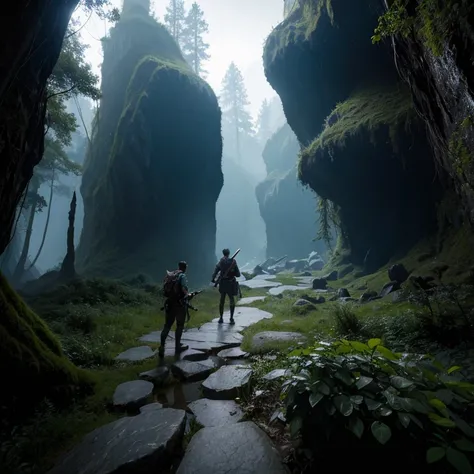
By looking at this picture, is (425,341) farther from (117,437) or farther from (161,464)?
(117,437)

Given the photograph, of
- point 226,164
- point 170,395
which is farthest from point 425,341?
point 226,164

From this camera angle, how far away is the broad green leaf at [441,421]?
70.5 inches

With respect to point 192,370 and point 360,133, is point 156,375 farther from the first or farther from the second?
point 360,133

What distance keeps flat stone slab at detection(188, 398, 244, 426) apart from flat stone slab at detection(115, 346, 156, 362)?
2405 mm

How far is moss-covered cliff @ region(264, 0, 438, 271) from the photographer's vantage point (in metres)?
14.7

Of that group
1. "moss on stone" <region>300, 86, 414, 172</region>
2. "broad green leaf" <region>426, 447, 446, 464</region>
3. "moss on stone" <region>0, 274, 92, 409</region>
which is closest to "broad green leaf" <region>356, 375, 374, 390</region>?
"broad green leaf" <region>426, 447, 446, 464</region>

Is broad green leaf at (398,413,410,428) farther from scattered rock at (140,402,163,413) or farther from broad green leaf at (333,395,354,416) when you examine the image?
scattered rock at (140,402,163,413)

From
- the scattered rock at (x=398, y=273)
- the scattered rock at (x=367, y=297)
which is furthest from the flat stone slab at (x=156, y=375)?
the scattered rock at (x=398, y=273)

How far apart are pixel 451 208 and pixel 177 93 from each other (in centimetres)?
2446

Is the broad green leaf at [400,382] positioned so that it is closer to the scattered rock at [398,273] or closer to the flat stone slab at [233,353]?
the flat stone slab at [233,353]

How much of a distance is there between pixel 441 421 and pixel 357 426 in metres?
0.50

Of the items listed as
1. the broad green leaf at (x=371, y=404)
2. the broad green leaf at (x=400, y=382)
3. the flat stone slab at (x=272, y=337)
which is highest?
the broad green leaf at (x=400, y=382)

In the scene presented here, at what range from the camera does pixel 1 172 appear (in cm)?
581

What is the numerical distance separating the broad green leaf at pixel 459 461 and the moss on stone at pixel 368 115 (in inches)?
576
